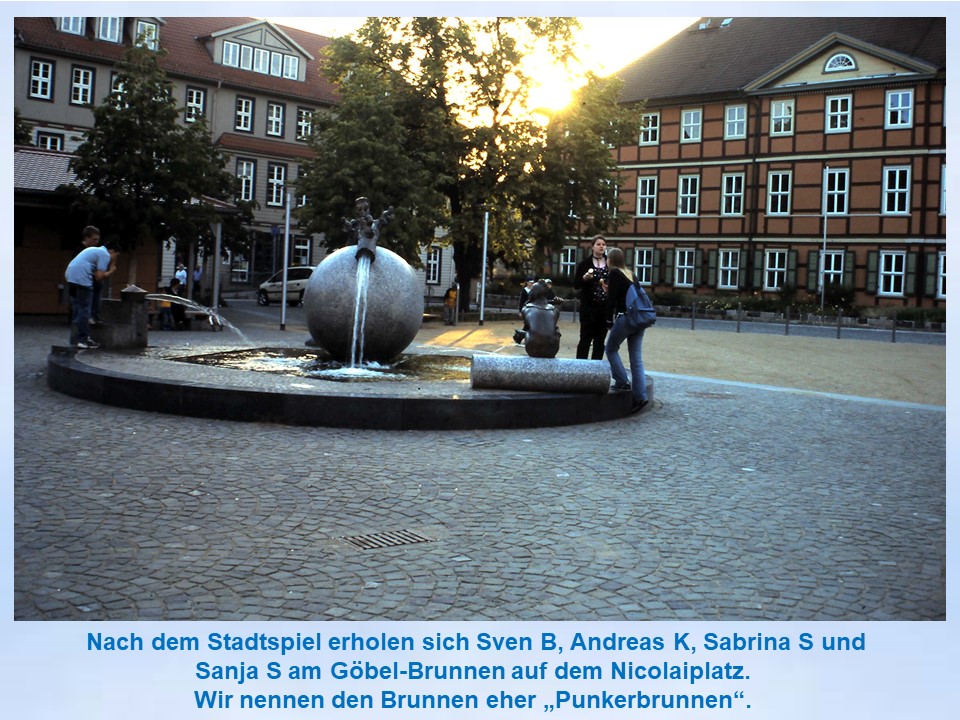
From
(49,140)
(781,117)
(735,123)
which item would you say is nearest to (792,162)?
(781,117)

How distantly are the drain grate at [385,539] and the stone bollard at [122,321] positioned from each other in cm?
987

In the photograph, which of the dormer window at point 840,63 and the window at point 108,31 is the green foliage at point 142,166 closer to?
the window at point 108,31

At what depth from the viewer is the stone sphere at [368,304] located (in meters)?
12.9

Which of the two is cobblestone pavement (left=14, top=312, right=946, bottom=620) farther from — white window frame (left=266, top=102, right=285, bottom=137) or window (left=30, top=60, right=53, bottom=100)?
white window frame (left=266, top=102, right=285, bottom=137)

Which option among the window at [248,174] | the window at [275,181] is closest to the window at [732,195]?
the window at [275,181]

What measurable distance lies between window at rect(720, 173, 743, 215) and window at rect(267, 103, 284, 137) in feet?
75.6

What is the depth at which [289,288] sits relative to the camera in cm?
4478

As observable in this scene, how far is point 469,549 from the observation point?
Result: 5453mm

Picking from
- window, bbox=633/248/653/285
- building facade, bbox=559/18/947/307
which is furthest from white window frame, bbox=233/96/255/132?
window, bbox=633/248/653/285

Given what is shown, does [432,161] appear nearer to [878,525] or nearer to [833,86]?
[833,86]

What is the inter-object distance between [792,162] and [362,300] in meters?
38.9

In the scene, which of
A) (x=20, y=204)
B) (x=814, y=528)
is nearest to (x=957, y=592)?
(x=814, y=528)

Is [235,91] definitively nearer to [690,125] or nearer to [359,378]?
[690,125]

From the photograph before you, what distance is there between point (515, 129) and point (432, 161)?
3.48 metres
